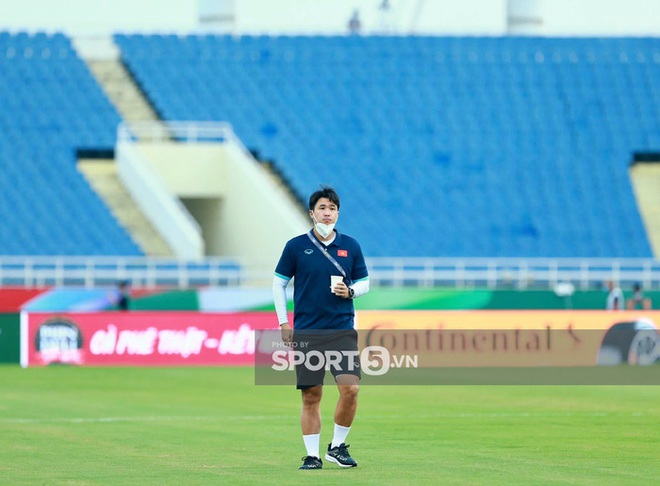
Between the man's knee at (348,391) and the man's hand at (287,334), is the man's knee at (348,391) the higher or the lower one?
the lower one

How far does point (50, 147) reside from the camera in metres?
42.8

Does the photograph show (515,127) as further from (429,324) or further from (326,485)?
(326,485)

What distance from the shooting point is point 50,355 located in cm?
2964

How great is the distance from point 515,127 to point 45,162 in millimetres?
14886

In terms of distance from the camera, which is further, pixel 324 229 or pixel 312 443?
pixel 312 443

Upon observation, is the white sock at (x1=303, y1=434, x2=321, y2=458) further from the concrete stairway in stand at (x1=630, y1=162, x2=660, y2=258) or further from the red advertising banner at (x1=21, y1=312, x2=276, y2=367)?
the concrete stairway in stand at (x1=630, y1=162, x2=660, y2=258)

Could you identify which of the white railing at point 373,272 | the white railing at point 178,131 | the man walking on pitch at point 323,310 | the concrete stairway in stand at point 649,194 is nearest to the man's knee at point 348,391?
the man walking on pitch at point 323,310

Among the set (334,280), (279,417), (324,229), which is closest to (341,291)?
(334,280)

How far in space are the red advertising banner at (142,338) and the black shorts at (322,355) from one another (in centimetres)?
1832

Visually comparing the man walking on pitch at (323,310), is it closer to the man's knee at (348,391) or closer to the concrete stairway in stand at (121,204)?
the man's knee at (348,391)

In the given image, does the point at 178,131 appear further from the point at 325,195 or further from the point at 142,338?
the point at 325,195

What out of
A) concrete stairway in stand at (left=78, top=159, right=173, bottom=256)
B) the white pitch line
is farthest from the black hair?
concrete stairway in stand at (left=78, top=159, right=173, bottom=256)

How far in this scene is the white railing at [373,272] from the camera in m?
36.2

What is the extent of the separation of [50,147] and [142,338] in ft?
48.0
